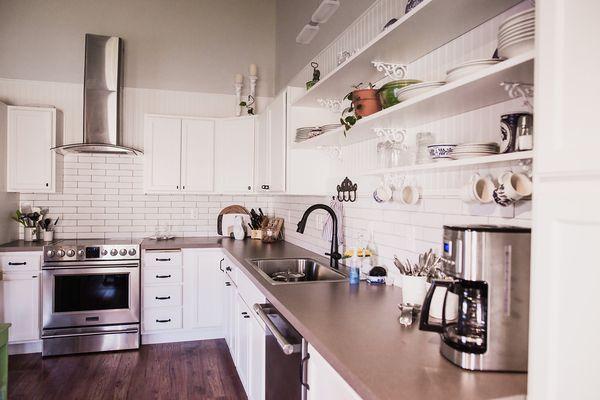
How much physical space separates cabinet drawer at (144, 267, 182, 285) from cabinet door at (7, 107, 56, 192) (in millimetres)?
1258

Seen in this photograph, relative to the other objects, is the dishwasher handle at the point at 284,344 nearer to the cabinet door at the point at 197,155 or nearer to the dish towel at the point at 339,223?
the dish towel at the point at 339,223

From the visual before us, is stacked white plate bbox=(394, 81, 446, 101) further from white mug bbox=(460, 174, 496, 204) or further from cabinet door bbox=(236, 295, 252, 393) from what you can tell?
cabinet door bbox=(236, 295, 252, 393)

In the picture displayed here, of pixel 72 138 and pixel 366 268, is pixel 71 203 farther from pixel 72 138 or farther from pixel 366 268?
pixel 366 268

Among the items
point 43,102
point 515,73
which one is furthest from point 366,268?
point 43,102

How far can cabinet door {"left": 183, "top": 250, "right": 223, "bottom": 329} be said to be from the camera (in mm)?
4055

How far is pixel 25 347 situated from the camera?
Result: 12.4ft

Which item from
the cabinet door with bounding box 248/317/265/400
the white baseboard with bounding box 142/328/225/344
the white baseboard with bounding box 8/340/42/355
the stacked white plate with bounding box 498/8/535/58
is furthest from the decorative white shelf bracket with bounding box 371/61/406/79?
the white baseboard with bounding box 8/340/42/355

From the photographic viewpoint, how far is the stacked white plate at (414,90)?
1533 mm

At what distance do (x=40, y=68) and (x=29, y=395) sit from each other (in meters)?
3.08

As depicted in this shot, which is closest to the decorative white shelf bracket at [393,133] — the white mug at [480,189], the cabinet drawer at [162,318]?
the white mug at [480,189]

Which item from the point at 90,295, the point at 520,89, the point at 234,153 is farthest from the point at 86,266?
the point at 520,89

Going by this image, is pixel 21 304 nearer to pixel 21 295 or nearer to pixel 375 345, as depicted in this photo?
pixel 21 295

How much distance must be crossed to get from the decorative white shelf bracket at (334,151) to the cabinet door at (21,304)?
280 cm

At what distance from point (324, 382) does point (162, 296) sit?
3.00m
